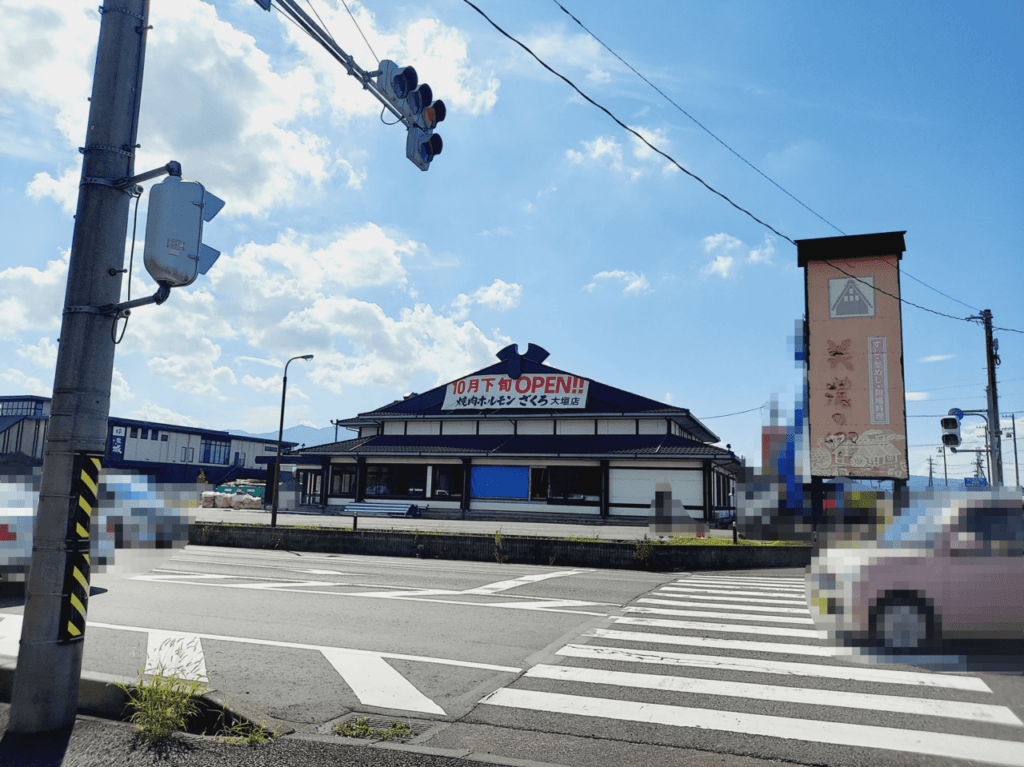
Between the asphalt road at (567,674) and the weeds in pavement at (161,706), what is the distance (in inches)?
16.7

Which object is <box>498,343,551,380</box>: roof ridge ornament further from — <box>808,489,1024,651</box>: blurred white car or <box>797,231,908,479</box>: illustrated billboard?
<box>808,489,1024,651</box>: blurred white car

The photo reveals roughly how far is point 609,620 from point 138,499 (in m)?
7.51

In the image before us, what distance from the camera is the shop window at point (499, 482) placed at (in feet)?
128

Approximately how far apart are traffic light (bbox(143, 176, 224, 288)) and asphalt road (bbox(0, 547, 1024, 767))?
323cm

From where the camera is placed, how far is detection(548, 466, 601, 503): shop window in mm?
37656

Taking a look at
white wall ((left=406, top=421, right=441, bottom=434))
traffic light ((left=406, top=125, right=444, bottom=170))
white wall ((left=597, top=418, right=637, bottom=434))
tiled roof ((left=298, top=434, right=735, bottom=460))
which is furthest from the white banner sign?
traffic light ((left=406, top=125, right=444, bottom=170))

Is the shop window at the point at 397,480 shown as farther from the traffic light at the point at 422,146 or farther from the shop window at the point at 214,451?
the shop window at the point at 214,451

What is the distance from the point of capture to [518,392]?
4125 centimetres

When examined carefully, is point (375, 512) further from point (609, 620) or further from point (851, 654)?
point (851, 654)

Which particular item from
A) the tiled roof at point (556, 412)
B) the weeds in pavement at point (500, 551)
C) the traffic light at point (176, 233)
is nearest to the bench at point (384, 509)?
the tiled roof at point (556, 412)

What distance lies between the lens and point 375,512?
39.0 metres

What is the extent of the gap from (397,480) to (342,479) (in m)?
4.68

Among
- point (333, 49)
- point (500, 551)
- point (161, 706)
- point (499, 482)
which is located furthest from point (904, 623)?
point (499, 482)

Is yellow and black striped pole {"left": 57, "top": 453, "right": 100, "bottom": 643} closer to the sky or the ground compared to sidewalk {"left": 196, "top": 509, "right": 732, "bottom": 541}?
closer to the sky
